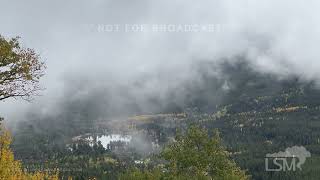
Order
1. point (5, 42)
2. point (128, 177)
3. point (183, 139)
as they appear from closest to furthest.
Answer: point (5, 42) → point (183, 139) → point (128, 177)

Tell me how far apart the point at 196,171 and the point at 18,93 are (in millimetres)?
22891

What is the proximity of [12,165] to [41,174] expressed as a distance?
142 inches

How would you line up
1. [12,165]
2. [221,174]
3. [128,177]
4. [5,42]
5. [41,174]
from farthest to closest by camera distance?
1. [128,177]
2. [221,174]
3. [41,174]
4. [12,165]
5. [5,42]

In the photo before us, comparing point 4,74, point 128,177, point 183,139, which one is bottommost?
point 128,177

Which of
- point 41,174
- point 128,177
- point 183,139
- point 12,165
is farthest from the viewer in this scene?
point 128,177

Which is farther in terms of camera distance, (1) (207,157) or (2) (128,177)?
(2) (128,177)

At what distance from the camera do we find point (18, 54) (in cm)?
2570

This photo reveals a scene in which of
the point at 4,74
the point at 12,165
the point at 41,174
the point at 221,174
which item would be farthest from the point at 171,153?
the point at 4,74

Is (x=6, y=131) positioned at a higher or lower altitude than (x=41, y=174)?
higher

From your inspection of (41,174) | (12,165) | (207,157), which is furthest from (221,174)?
(12,165)

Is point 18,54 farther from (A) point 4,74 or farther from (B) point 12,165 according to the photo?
(B) point 12,165

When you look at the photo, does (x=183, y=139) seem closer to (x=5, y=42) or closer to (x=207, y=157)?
(x=207, y=157)

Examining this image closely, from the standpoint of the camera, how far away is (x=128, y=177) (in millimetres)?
65125

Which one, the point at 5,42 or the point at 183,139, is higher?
the point at 5,42
